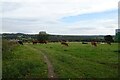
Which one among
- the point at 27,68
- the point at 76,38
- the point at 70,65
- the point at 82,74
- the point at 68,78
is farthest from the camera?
the point at 76,38

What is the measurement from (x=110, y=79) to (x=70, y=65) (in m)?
6.48

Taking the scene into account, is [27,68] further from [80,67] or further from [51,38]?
[51,38]

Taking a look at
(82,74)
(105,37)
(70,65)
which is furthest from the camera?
(105,37)

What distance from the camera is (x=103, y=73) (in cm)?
2550

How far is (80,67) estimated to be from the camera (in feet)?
91.7

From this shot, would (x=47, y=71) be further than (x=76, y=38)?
No

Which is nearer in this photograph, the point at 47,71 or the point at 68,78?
the point at 68,78

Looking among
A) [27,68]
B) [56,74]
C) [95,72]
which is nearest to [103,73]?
[95,72]

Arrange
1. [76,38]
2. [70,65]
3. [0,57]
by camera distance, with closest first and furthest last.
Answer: [70,65] → [0,57] → [76,38]

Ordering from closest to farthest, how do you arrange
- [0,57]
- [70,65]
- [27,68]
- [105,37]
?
1. [27,68]
2. [70,65]
3. [0,57]
4. [105,37]

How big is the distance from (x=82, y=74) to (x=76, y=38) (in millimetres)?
109669

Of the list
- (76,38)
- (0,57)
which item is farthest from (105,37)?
(0,57)

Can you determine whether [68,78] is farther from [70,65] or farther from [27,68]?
[70,65]

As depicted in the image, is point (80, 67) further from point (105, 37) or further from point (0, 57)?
point (105, 37)
